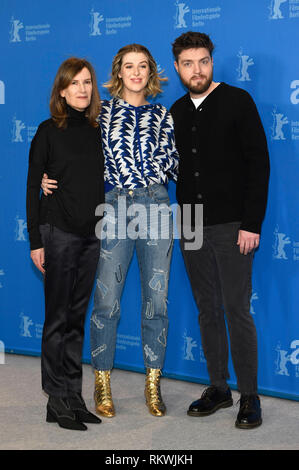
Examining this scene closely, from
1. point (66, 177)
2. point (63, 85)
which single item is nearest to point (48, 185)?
point (66, 177)

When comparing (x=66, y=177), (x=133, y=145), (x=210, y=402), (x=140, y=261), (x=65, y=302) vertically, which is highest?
(x=133, y=145)

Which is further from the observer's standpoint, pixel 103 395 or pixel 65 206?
pixel 103 395

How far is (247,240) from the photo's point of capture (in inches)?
99.0

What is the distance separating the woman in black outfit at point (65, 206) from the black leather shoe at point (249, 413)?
0.60 meters

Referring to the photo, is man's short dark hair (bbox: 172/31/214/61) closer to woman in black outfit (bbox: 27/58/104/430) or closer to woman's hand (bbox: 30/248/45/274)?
woman in black outfit (bbox: 27/58/104/430)

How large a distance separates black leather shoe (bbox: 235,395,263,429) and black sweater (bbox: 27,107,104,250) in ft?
3.16

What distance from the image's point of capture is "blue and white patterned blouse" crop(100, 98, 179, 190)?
2525 millimetres

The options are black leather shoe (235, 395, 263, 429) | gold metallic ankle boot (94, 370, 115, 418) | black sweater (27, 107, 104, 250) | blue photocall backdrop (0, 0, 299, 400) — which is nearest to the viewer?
black sweater (27, 107, 104, 250)

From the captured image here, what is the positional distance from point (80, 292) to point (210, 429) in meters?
0.77

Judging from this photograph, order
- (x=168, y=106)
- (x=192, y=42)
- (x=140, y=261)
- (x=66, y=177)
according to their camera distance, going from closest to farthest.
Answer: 1. (x=66, y=177)
2. (x=192, y=42)
3. (x=140, y=261)
4. (x=168, y=106)

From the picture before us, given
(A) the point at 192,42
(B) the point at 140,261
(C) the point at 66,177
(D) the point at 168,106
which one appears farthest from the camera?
(D) the point at 168,106

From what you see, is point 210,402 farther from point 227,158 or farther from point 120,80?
point 120,80

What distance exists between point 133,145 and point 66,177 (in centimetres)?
31

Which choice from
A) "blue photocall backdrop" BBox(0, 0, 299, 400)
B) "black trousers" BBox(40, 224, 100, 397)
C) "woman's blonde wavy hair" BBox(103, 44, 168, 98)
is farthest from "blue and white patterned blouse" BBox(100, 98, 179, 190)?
"blue photocall backdrop" BBox(0, 0, 299, 400)
